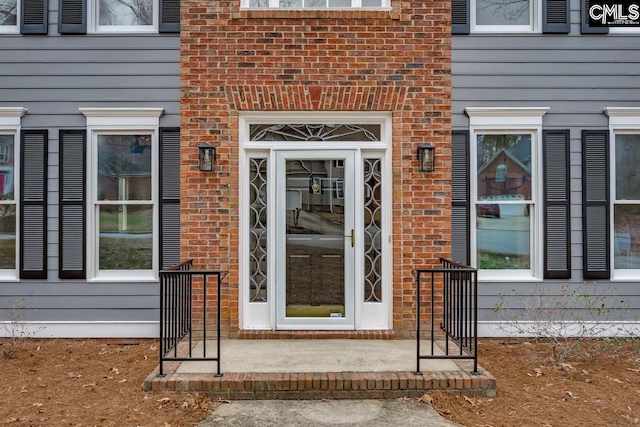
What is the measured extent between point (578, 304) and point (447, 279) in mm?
1896

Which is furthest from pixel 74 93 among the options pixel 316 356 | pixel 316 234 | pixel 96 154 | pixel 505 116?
pixel 505 116

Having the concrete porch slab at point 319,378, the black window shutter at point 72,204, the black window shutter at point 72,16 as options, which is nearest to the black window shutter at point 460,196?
the concrete porch slab at point 319,378

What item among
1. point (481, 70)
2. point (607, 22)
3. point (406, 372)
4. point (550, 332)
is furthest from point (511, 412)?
point (607, 22)

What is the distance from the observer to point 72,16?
583cm

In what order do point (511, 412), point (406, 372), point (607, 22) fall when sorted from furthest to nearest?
point (607, 22) → point (406, 372) → point (511, 412)

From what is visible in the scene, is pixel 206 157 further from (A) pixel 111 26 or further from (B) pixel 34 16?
(B) pixel 34 16

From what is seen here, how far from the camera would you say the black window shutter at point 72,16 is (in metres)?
5.81

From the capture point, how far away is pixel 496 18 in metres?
6.02

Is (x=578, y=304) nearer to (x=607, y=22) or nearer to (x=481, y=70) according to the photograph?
(x=481, y=70)

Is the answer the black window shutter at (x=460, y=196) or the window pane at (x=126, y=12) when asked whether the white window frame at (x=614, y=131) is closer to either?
the black window shutter at (x=460, y=196)

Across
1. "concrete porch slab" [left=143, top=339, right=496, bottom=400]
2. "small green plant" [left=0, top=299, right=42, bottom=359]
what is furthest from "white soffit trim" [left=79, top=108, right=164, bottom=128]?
"concrete porch slab" [left=143, top=339, right=496, bottom=400]

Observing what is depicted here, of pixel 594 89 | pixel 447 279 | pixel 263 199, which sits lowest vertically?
pixel 447 279

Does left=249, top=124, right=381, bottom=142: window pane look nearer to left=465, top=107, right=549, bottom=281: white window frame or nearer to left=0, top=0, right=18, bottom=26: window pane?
left=465, top=107, right=549, bottom=281: white window frame

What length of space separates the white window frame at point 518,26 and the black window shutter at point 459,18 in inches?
4.3
